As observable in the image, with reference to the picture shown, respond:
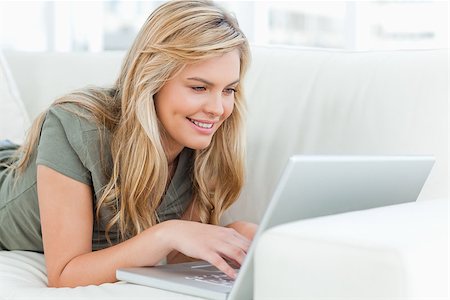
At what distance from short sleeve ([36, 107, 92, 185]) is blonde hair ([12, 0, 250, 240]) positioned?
0.15 feet

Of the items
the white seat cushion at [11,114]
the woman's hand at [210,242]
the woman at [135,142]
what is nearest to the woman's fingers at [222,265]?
the woman's hand at [210,242]

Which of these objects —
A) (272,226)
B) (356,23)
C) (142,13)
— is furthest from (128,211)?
(142,13)

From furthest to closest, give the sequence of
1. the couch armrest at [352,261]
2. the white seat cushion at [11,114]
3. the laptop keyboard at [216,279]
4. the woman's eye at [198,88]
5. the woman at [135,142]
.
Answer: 1. the white seat cushion at [11,114]
2. the woman's eye at [198,88]
3. the woman at [135,142]
4. the laptop keyboard at [216,279]
5. the couch armrest at [352,261]

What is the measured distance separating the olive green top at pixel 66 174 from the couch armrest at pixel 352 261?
0.60 metres

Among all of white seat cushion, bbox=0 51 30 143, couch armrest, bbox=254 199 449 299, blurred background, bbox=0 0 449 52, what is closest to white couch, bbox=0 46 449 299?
couch armrest, bbox=254 199 449 299

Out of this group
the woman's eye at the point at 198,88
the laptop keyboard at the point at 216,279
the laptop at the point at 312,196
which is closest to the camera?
the laptop at the point at 312,196

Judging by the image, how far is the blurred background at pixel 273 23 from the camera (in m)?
2.95

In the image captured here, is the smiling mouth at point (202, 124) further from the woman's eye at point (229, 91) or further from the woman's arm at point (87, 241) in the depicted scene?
the woman's arm at point (87, 241)

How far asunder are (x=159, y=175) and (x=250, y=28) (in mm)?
1736

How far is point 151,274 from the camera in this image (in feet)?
4.57

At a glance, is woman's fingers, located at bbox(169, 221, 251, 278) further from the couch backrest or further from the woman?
the couch backrest

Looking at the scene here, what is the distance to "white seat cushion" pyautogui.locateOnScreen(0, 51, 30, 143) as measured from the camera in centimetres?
219

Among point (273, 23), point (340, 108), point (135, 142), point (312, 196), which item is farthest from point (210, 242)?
point (273, 23)

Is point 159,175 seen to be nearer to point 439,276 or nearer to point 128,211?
point 128,211
